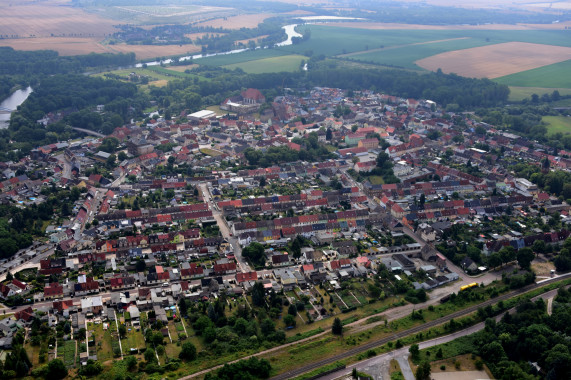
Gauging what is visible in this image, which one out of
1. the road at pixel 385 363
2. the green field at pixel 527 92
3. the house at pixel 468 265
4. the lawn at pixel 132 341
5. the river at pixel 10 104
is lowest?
the green field at pixel 527 92

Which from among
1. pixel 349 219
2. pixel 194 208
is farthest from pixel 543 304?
pixel 194 208

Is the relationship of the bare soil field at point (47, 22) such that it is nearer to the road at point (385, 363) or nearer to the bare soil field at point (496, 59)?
the bare soil field at point (496, 59)

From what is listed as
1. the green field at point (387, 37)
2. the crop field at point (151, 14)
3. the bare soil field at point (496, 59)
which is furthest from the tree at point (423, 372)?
the crop field at point (151, 14)

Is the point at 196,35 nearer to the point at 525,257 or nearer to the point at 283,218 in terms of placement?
the point at 283,218

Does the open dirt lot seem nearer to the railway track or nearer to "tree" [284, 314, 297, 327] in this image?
the railway track

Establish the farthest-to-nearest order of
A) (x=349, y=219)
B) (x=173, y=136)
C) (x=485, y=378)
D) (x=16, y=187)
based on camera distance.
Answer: (x=173, y=136) < (x=16, y=187) < (x=349, y=219) < (x=485, y=378)

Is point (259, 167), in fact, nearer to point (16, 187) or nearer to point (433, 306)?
point (16, 187)

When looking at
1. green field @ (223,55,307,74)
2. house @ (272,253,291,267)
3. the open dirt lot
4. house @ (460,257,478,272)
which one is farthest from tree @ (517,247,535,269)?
green field @ (223,55,307,74)
